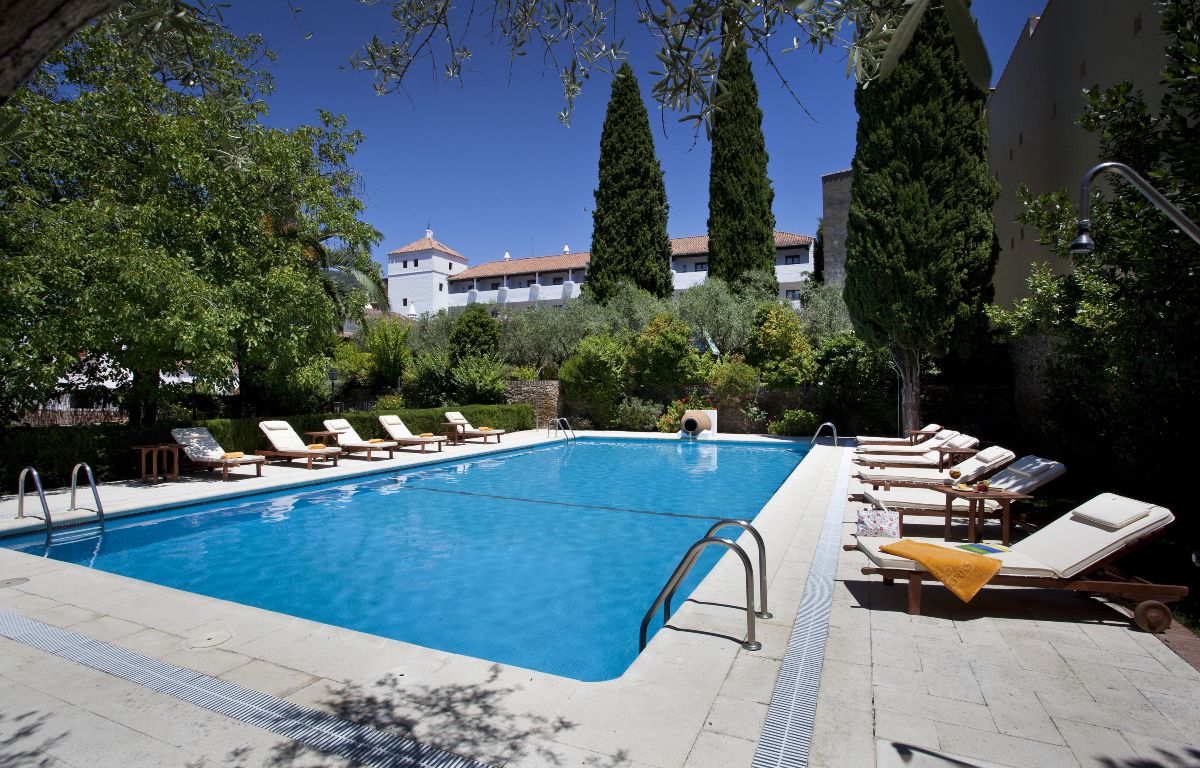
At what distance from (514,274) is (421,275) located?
9.18 meters

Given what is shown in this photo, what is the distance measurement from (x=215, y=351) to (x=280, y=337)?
1386 millimetres

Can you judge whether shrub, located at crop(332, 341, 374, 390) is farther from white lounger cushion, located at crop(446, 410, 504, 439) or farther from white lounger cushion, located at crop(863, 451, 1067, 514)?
white lounger cushion, located at crop(863, 451, 1067, 514)

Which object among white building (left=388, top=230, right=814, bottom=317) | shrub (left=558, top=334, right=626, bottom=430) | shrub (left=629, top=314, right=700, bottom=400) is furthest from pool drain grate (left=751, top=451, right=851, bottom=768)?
white building (left=388, top=230, right=814, bottom=317)

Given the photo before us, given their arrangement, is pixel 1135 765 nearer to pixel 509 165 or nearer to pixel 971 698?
pixel 971 698

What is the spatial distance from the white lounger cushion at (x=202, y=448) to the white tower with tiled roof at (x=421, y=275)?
3705cm

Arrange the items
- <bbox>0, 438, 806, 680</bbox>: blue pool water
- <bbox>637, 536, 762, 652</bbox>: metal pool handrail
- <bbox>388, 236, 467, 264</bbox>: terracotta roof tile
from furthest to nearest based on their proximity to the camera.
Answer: <bbox>388, 236, 467, 264</bbox>: terracotta roof tile, <bbox>0, 438, 806, 680</bbox>: blue pool water, <bbox>637, 536, 762, 652</bbox>: metal pool handrail

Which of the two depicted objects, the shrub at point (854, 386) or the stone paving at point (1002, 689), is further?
the shrub at point (854, 386)

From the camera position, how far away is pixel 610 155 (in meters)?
29.7

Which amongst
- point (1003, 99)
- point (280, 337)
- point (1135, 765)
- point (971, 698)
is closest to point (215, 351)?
point (280, 337)

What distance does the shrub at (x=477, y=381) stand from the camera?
20797mm

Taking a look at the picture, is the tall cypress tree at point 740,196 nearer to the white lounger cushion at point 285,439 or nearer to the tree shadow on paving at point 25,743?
the white lounger cushion at point 285,439

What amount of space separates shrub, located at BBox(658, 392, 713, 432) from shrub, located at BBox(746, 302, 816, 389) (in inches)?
80.9

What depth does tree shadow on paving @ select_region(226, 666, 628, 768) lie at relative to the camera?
109 inches

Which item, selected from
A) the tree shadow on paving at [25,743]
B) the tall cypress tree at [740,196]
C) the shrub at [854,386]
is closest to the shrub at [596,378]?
Result: the shrub at [854,386]
